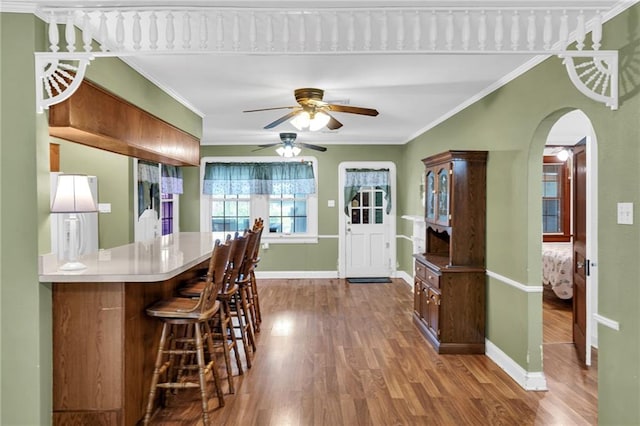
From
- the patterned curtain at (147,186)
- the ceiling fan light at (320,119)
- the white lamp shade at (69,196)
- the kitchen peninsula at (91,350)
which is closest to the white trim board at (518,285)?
the ceiling fan light at (320,119)

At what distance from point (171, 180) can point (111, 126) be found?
4.12 meters

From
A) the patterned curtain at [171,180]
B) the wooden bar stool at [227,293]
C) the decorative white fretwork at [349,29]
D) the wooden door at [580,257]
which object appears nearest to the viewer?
the decorative white fretwork at [349,29]

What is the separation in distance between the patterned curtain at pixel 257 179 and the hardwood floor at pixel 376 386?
3.33 m

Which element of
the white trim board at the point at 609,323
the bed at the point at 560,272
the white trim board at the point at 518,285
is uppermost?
the white trim board at the point at 518,285

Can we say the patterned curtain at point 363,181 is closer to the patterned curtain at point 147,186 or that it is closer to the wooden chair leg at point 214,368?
the patterned curtain at point 147,186

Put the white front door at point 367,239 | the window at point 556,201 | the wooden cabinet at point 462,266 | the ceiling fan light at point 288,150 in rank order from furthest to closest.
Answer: the white front door at point 367,239 < the window at point 556,201 < the ceiling fan light at point 288,150 < the wooden cabinet at point 462,266

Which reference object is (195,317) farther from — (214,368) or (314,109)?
(314,109)

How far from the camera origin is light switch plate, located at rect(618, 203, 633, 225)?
237 centimetres

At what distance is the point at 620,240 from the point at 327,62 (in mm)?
2325

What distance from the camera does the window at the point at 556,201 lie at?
798 cm

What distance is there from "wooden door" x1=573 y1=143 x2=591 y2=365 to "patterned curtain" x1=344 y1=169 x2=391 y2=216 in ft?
12.7

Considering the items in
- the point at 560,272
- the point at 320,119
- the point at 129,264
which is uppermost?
the point at 320,119

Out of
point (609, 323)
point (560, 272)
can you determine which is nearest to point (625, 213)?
point (609, 323)

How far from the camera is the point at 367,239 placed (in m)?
8.24
